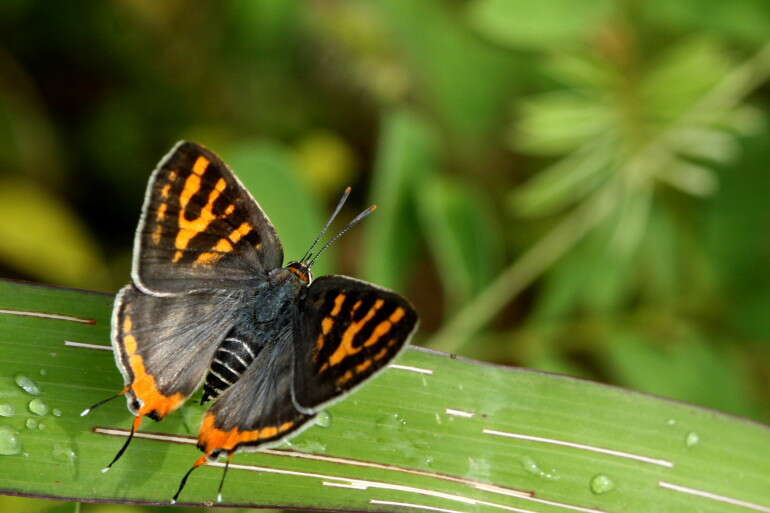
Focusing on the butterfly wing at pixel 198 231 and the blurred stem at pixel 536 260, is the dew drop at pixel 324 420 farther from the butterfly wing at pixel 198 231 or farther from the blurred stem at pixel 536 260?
the blurred stem at pixel 536 260

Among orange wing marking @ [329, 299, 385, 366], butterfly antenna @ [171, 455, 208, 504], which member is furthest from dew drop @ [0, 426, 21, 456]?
orange wing marking @ [329, 299, 385, 366]

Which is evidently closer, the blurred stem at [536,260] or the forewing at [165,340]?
the forewing at [165,340]

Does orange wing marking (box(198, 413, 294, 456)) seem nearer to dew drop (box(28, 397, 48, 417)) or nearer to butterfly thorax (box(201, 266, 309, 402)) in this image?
butterfly thorax (box(201, 266, 309, 402))

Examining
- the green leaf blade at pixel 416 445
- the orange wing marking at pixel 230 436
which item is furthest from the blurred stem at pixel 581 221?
the orange wing marking at pixel 230 436

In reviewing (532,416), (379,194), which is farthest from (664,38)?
(532,416)

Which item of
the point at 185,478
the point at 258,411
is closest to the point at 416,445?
→ the point at 258,411

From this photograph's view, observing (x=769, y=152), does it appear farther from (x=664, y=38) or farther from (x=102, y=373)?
(x=102, y=373)

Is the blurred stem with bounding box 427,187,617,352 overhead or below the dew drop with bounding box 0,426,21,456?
below
